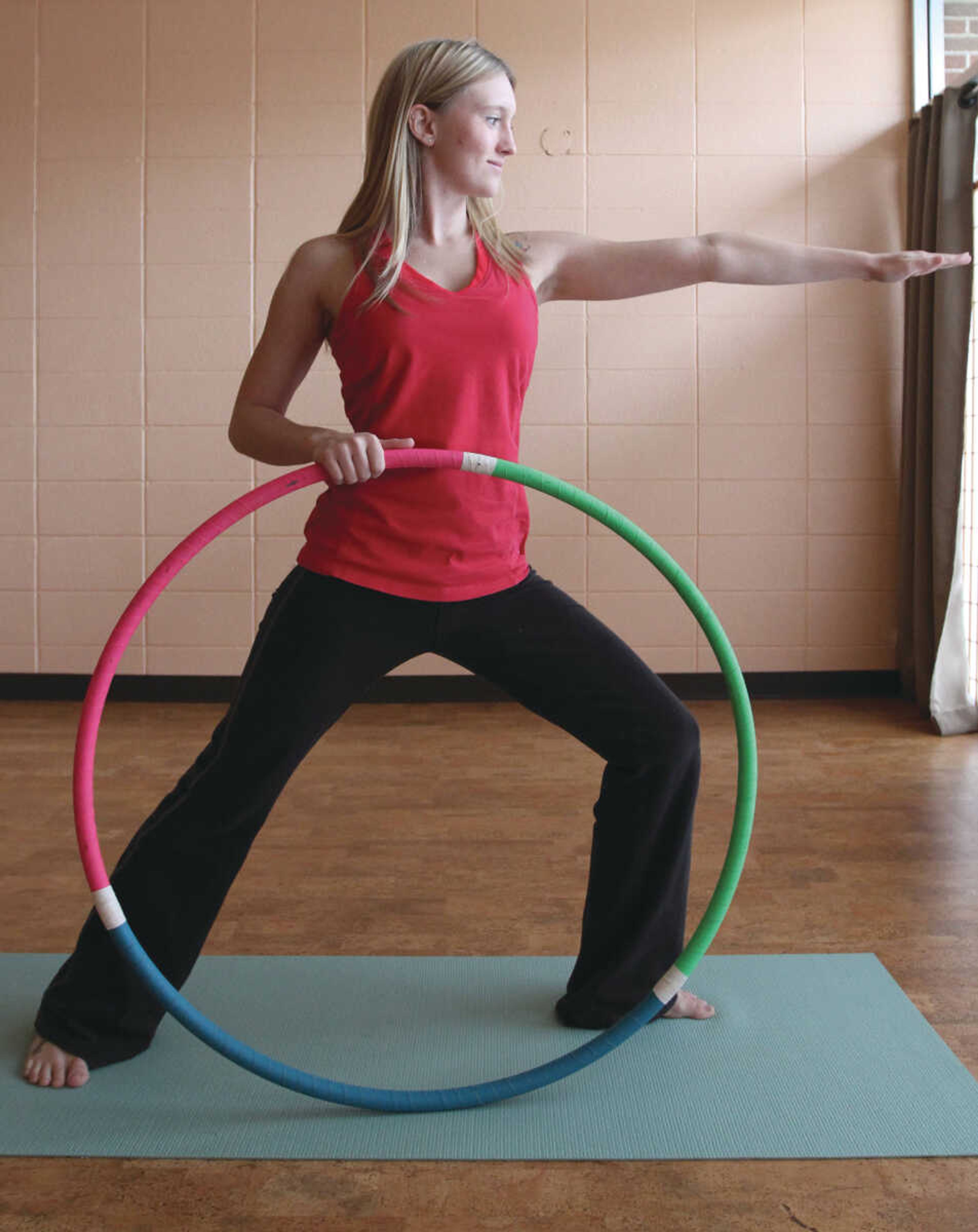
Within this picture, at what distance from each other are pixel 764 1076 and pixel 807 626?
382 cm

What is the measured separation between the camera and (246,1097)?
5.90 ft

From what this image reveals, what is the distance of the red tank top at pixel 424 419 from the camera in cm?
179

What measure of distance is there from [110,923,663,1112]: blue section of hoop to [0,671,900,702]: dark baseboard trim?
3.65m

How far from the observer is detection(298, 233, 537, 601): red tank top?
1787 millimetres

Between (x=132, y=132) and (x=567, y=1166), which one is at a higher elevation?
(x=132, y=132)

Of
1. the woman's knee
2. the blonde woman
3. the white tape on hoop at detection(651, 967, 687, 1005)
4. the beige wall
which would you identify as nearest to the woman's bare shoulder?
the blonde woman

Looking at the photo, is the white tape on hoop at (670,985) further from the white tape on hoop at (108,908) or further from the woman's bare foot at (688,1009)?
the white tape on hoop at (108,908)

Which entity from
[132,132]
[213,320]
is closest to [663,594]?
[213,320]

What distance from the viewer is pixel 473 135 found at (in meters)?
1.82

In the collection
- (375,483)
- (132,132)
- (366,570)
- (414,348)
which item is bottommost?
(366,570)

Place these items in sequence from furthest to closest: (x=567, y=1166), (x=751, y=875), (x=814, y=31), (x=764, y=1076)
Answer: (x=814, y=31)
(x=751, y=875)
(x=764, y=1076)
(x=567, y=1166)

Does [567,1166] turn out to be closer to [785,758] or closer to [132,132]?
[785,758]

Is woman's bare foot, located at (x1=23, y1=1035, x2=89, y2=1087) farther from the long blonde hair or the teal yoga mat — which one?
the long blonde hair

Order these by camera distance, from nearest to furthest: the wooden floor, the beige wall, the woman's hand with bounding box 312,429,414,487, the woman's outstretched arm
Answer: the wooden floor
the woman's hand with bounding box 312,429,414,487
the woman's outstretched arm
the beige wall
